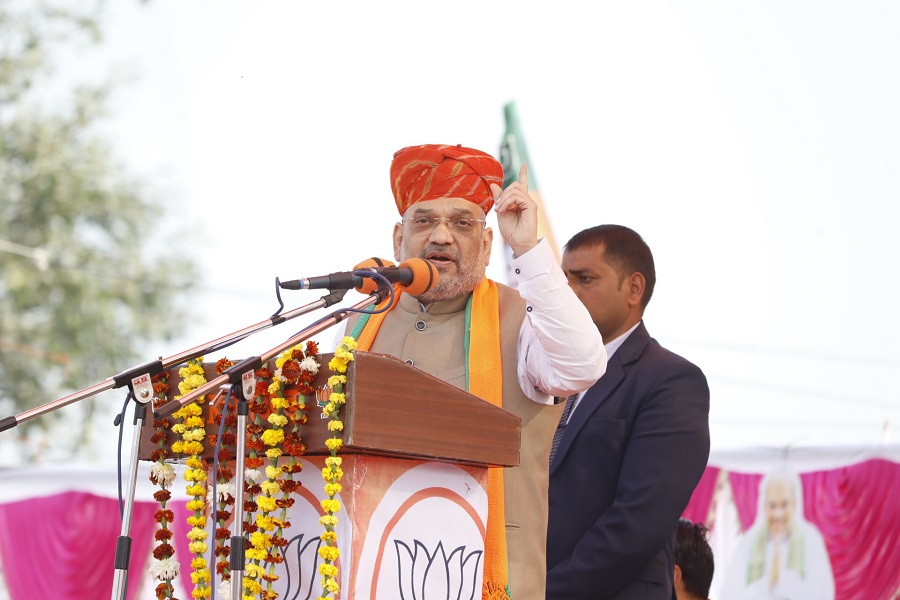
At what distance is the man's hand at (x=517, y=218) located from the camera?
10.0ft

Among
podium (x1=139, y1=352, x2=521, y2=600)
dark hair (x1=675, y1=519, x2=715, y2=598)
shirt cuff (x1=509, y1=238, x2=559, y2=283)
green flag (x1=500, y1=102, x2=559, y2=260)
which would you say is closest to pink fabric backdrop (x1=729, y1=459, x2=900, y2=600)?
dark hair (x1=675, y1=519, x2=715, y2=598)

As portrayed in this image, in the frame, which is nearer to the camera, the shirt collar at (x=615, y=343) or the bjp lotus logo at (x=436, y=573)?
the bjp lotus logo at (x=436, y=573)

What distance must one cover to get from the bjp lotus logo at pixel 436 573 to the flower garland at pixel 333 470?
18 cm

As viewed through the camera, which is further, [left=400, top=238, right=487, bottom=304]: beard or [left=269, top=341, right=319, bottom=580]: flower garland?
[left=400, top=238, right=487, bottom=304]: beard

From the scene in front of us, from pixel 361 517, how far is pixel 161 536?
1.75ft

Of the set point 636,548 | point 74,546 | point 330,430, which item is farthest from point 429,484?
point 74,546

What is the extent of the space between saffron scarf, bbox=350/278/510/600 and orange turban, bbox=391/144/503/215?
29 cm

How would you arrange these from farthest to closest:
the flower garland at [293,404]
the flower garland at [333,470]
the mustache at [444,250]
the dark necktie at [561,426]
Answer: the dark necktie at [561,426]
the mustache at [444,250]
the flower garland at [293,404]
the flower garland at [333,470]

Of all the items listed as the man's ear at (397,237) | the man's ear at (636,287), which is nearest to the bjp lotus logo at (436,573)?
the man's ear at (397,237)

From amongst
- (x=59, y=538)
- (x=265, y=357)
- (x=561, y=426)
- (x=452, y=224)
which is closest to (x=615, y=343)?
(x=561, y=426)

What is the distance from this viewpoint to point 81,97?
16828 millimetres

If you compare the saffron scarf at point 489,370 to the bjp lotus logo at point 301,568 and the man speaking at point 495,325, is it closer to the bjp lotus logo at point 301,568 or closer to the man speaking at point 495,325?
the man speaking at point 495,325

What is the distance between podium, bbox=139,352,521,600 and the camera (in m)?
2.42

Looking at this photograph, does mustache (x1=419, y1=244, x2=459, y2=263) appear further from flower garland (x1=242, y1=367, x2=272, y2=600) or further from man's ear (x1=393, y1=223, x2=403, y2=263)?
flower garland (x1=242, y1=367, x2=272, y2=600)
